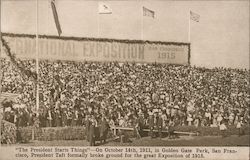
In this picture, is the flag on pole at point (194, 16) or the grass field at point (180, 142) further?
the flag on pole at point (194, 16)

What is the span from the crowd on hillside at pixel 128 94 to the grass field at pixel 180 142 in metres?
0.08

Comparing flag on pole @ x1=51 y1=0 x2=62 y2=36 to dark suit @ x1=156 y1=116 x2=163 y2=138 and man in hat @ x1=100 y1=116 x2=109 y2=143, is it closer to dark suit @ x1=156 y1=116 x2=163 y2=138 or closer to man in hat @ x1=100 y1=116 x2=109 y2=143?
man in hat @ x1=100 y1=116 x2=109 y2=143

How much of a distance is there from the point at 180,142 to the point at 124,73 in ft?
1.58

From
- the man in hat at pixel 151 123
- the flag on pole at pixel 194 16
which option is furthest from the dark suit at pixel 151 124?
the flag on pole at pixel 194 16

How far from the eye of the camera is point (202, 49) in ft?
7.53

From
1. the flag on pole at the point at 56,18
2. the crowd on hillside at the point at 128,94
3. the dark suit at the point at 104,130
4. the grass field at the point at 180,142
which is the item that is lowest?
the grass field at the point at 180,142

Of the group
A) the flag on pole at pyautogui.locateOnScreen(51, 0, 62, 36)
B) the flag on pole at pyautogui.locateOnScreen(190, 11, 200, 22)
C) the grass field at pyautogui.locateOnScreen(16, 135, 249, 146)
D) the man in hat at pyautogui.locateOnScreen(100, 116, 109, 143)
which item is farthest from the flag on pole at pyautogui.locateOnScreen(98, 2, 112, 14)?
the grass field at pyautogui.locateOnScreen(16, 135, 249, 146)

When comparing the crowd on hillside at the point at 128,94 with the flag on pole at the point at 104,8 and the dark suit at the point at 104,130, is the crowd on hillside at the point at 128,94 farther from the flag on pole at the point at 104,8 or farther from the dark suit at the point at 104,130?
the flag on pole at the point at 104,8

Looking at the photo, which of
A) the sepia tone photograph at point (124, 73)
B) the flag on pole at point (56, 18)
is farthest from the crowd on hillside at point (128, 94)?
the flag on pole at point (56, 18)

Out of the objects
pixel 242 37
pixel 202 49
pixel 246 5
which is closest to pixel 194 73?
pixel 202 49

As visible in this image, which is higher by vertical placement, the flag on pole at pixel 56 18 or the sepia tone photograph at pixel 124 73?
the flag on pole at pixel 56 18

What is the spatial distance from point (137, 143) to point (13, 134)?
0.65 metres

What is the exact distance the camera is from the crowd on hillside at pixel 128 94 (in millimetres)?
2182

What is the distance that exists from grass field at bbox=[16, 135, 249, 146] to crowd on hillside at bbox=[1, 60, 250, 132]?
81mm
